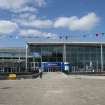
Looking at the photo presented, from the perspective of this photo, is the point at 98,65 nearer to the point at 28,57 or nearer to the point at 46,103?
the point at 28,57

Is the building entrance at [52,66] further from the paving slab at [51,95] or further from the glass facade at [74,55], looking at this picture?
the paving slab at [51,95]

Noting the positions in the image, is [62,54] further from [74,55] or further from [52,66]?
[52,66]

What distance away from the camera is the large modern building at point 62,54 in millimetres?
103044

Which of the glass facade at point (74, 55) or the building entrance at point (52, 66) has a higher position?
the glass facade at point (74, 55)

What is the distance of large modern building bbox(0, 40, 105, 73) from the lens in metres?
103

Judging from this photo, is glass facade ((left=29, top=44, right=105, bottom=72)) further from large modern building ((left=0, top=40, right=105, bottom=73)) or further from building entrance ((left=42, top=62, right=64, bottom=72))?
building entrance ((left=42, top=62, right=64, bottom=72))

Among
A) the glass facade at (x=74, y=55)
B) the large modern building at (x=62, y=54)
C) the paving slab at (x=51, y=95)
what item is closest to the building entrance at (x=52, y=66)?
the large modern building at (x=62, y=54)

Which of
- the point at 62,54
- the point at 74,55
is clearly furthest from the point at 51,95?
the point at 74,55

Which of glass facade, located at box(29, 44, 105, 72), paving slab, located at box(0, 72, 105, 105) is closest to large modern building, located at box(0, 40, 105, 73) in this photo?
glass facade, located at box(29, 44, 105, 72)

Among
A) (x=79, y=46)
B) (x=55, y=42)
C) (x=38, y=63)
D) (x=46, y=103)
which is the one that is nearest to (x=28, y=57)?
(x=38, y=63)

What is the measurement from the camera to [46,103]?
15.3 meters

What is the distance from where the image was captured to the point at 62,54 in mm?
105500

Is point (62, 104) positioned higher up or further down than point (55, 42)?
further down

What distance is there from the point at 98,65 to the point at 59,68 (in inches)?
554
